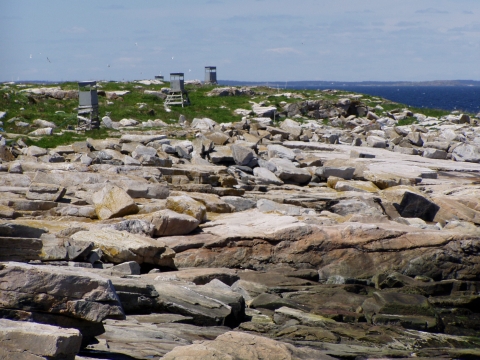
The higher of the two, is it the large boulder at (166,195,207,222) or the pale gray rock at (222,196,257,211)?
the large boulder at (166,195,207,222)

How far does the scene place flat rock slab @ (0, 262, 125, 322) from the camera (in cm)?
532

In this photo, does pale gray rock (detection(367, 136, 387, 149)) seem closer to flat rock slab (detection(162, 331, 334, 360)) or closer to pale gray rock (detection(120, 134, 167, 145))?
pale gray rock (detection(120, 134, 167, 145))

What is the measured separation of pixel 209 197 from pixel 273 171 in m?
3.85

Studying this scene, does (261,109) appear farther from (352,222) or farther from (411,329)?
(411,329)

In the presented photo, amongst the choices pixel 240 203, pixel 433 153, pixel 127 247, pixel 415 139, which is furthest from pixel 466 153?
pixel 127 247

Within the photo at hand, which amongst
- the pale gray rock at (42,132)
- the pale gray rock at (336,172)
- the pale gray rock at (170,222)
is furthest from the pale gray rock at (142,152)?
the pale gray rock at (170,222)

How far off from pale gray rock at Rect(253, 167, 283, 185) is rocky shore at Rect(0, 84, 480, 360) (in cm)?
5

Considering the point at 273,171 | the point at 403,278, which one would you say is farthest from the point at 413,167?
the point at 403,278

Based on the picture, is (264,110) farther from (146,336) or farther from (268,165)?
(146,336)

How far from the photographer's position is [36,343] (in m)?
4.62

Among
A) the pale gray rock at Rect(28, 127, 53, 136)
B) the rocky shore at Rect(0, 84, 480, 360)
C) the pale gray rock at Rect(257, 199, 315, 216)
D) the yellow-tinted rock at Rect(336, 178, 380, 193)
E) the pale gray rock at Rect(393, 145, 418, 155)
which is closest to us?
the rocky shore at Rect(0, 84, 480, 360)

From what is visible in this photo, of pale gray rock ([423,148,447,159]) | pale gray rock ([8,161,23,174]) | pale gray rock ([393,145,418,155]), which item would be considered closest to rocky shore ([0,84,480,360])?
pale gray rock ([8,161,23,174])

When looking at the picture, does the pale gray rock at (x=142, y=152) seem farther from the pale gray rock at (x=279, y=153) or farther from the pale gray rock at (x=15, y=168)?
the pale gray rock at (x=279, y=153)

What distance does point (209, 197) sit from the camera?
1302cm
